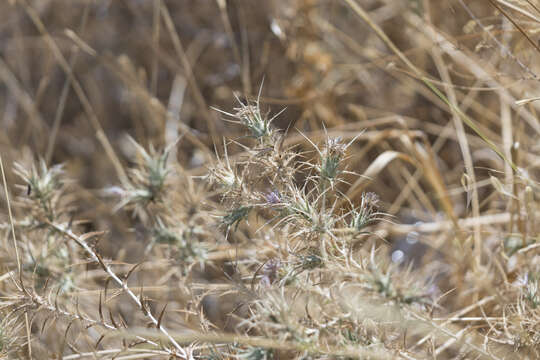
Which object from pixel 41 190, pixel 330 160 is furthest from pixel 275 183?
pixel 41 190

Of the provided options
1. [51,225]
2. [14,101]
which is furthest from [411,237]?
[14,101]

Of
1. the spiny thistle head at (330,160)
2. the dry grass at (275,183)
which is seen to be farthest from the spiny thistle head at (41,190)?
the spiny thistle head at (330,160)

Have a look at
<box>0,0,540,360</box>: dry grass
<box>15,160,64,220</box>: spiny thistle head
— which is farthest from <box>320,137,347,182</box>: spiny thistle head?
<box>15,160,64,220</box>: spiny thistle head

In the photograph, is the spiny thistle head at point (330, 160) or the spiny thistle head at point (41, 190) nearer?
the spiny thistle head at point (330, 160)

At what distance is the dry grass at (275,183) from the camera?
26.6 inches

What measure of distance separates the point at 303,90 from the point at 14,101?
3.85 feet

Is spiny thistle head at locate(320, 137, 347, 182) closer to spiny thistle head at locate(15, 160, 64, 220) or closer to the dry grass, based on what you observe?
the dry grass

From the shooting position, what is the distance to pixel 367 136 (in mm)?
1409

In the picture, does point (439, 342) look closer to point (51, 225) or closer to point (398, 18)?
point (51, 225)

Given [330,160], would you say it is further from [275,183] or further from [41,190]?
[41,190]

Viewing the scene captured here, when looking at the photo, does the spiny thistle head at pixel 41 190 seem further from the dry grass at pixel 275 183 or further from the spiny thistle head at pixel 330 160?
the spiny thistle head at pixel 330 160

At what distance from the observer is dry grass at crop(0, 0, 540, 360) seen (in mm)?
677

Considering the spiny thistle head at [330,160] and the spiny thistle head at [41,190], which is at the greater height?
the spiny thistle head at [330,160]

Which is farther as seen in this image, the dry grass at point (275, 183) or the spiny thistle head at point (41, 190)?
the spiny thistle head at point (41, 190)
